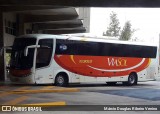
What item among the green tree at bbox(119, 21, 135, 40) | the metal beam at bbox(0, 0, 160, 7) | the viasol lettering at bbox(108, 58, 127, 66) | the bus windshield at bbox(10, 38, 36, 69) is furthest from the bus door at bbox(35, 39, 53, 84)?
the green tree at bbox(119, 21, 135, 40)

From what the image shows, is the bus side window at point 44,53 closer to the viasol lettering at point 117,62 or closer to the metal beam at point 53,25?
the viasol lettering at point 117,62

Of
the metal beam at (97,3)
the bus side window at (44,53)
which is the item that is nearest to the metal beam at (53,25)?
the metal beam at (97,3)

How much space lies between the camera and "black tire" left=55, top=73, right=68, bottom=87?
82.4ft

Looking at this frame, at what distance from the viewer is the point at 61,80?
25344 millimetres

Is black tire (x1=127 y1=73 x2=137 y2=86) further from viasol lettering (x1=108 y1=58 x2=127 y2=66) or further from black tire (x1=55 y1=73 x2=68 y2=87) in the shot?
black tire (x1=55 y1=73 x2=68 y2=87)

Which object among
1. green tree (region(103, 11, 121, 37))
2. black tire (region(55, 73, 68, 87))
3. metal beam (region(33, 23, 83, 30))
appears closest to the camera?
black tire (region(55, 73, 68, 87))

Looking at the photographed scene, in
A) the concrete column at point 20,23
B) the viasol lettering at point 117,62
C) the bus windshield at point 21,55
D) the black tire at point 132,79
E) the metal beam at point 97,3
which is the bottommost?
the black tire at point 132,79

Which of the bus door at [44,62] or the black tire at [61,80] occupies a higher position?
the bus door at [44,62]

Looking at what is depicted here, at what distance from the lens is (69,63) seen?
25.8 meters

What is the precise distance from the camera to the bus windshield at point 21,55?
78.3ft

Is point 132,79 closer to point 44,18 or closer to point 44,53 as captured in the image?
point 44,53

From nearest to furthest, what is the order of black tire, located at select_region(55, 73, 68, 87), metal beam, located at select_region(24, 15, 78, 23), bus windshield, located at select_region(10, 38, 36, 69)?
bus windshield, located at select_region(10, 38, 36, 69) → black tire, located at select_region(55, 73, 68, 87) → metal beam, located at select_region(24, 15, 78, 23)

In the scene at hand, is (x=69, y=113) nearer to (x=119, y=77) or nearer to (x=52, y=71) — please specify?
(x=52, y=71)

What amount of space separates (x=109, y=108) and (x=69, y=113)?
182 cm
